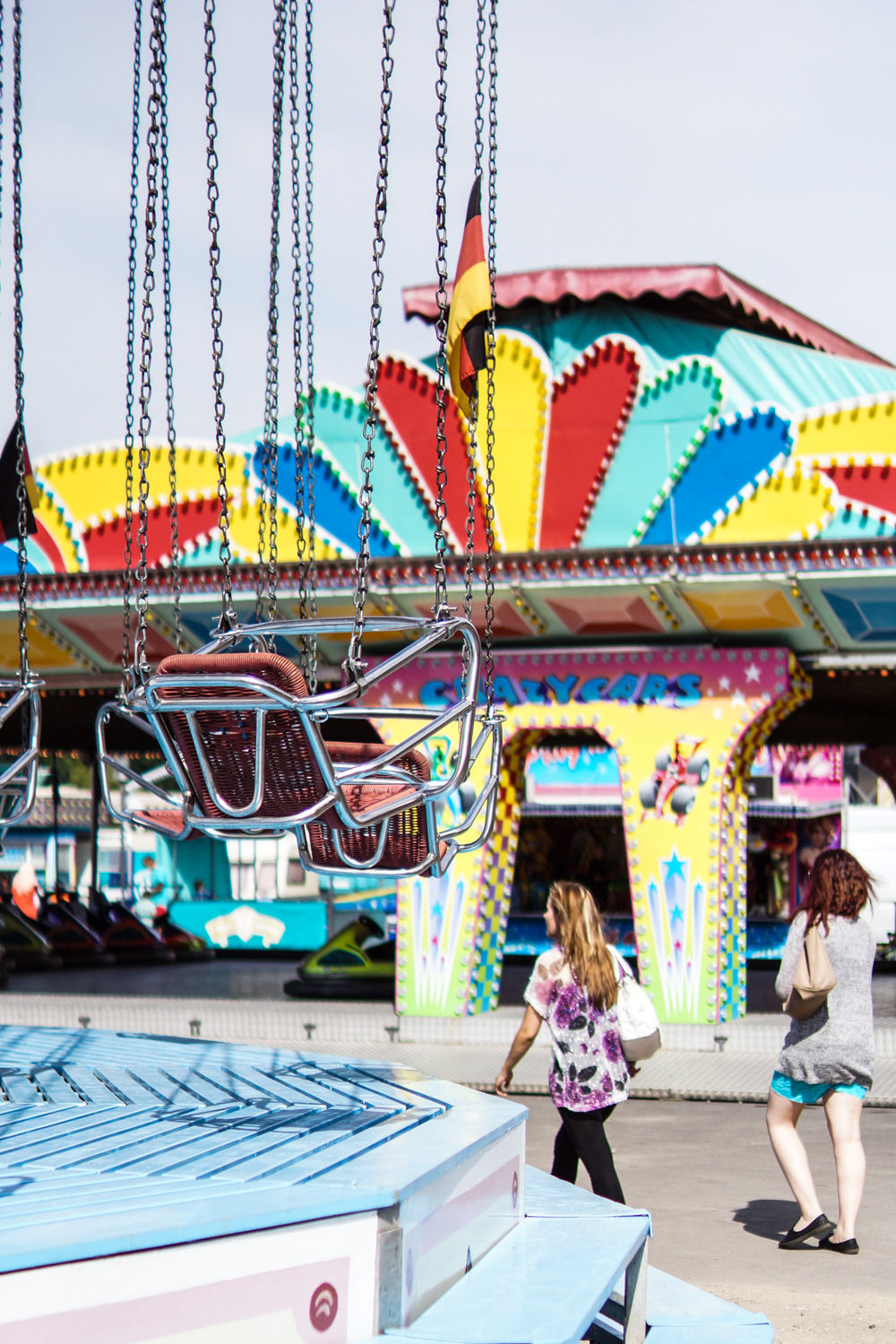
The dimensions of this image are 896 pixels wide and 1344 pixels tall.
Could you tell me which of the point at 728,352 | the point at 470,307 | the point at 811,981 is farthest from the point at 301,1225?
the point at 728,352

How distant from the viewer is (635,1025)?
4719 mm

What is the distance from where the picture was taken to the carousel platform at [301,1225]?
2559mm

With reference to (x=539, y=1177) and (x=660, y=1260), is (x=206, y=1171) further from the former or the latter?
(x=660, y=1260)

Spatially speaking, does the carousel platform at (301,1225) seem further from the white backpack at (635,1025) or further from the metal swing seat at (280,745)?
the metal swing seat at (280,745)

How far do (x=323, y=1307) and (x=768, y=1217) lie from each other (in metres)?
3.24

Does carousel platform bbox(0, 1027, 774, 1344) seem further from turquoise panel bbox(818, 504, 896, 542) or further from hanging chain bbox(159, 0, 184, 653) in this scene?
turquoise panel bbox(818, 504, 896, 542)

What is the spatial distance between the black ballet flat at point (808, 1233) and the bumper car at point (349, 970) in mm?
8152

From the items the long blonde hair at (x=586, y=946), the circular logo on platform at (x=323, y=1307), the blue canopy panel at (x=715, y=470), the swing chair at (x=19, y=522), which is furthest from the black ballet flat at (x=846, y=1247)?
the blue canopy panel at (x=715, y=470)

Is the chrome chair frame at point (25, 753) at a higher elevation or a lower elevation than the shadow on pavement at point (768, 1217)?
higher

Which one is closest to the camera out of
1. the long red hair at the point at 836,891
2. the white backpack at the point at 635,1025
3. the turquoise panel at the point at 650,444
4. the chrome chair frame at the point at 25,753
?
the chrome chair frame at the point at 25,753

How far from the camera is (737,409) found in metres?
9.31

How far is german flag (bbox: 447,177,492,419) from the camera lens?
12.9ft

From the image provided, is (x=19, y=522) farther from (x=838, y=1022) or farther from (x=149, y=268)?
(x=838, y=1022)

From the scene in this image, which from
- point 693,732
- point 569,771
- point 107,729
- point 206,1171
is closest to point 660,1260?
point 206,1171
